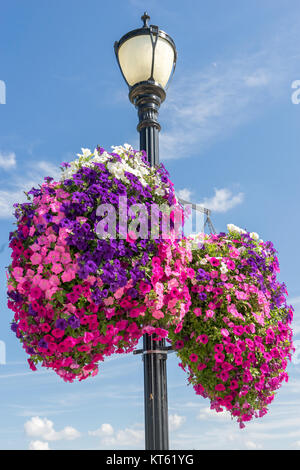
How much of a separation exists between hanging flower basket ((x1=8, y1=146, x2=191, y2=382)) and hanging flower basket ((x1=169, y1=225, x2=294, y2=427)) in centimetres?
54

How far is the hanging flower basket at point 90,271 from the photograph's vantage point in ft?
12.8

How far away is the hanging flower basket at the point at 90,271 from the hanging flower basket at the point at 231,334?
0.54 metres

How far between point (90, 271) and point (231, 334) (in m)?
1.88

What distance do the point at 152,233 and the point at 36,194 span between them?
1.25 meters

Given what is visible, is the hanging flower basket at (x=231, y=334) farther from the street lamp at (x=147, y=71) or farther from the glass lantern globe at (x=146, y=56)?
the glass lantern globe at (x=146, y=56)

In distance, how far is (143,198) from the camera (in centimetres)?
439

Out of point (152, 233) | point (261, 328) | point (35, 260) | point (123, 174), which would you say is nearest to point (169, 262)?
point (152, 233)

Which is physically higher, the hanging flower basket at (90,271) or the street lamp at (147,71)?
the street lamp at (147,71)

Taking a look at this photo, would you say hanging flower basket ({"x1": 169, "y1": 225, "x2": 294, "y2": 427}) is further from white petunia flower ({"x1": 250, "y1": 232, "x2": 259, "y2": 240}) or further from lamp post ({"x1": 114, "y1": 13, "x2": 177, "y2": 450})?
lamp post ({"x1": 114, "y1": 13, "x2": 177, "y2": 450})

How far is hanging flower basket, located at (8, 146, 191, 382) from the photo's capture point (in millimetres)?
3900

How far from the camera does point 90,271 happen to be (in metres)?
3.86

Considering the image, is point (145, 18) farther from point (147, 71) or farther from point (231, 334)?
point (231, 334)

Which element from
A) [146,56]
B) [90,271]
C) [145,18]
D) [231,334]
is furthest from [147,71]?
[231,334]

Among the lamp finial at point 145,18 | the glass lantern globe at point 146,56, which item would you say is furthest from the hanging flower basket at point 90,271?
the lamp finial at point 145,18
